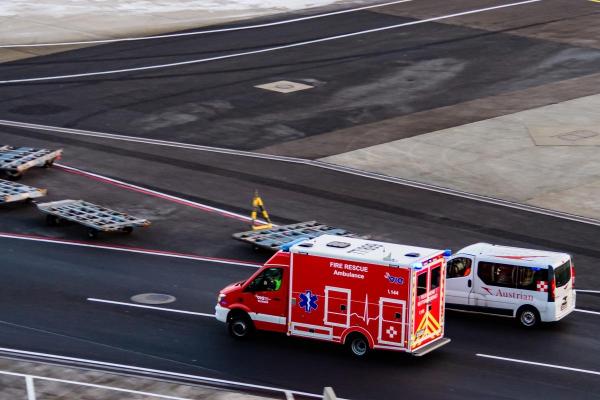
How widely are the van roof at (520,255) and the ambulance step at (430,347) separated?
4.23 metres

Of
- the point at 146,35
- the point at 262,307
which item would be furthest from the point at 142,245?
the point at 146,35

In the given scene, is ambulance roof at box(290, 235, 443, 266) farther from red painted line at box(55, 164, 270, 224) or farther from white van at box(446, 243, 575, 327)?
red painted line at box(55, 164, 270, 224)

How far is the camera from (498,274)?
122 ft

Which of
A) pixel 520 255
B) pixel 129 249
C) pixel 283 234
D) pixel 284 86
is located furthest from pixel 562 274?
pixel 284 86

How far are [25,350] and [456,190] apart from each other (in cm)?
2265

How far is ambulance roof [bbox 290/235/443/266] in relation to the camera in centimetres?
3272

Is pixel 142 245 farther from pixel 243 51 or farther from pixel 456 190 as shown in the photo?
pixel 243 51

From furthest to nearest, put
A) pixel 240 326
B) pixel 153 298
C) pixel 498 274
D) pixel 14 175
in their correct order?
pixel 14 175 < pixel 153 298 < pixel 498 274 < pixel 240 326

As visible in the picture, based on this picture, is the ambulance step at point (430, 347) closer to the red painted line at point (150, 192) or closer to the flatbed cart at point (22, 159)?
the red painted line at point (150, 192)

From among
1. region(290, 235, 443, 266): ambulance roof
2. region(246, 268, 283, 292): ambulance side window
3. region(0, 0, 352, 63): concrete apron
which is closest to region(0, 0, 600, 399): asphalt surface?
region(246, 268, 283, 292): ambulance side window

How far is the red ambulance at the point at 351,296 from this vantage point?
3269 cm

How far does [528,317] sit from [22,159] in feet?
79.9

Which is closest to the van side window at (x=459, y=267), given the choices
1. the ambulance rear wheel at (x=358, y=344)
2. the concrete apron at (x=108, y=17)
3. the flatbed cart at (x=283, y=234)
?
the flatbed cart at (x=283, y=234)

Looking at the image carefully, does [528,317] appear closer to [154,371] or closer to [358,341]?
[358,341]
